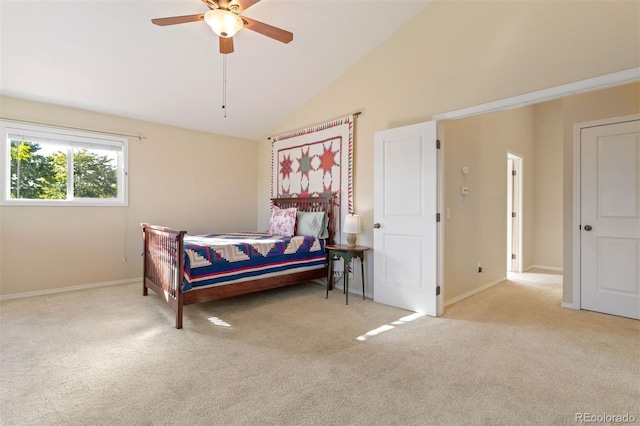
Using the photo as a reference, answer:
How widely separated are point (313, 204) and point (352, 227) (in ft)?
3.43

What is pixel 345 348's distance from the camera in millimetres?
2449

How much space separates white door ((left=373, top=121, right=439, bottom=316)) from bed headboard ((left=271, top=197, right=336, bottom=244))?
798mm

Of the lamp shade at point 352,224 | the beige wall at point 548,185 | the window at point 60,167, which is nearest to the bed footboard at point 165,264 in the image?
the window at point 60,167

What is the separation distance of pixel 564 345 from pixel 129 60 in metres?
5.03

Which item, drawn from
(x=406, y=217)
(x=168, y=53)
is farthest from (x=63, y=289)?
(x=406, y=217)

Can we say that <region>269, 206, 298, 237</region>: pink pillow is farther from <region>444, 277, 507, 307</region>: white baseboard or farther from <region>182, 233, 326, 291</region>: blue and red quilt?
<region>444, 277, 507, 307</region>: white baseboard

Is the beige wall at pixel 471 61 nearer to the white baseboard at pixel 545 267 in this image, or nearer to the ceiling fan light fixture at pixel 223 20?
the ceiling fan light fixture at pixel 223 20

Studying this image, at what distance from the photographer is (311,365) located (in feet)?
7.14

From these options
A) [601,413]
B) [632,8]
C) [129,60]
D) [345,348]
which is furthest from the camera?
[129,60]

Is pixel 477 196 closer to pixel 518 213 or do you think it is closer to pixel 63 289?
pixel 518 213

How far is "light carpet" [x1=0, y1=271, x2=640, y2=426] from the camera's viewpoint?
1683 mm

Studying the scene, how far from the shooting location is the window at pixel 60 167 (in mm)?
3777

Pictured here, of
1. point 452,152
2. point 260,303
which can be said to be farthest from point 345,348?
point 452,152

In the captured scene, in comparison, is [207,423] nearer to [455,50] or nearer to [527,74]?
[527,74]
